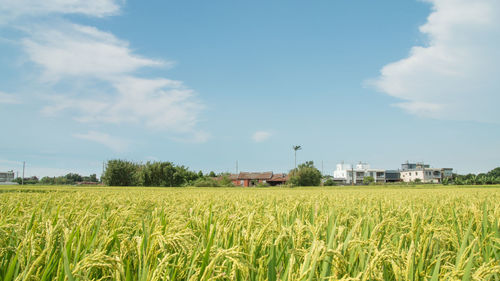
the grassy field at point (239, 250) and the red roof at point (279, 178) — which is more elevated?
the grassy field at point (239, 250)

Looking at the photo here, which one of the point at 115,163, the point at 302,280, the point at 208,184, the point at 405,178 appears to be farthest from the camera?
the point at 405,178

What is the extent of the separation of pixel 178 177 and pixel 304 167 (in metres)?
33.1

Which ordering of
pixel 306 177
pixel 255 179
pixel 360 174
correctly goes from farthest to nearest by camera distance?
pixel 360 174 < pixel 255 179 < pixel 306 177

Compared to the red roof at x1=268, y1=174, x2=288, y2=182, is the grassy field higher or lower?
higher

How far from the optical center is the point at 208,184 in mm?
68562

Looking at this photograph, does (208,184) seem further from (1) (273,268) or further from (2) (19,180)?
(2) (19,180)

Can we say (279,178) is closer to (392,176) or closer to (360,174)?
(360,174)

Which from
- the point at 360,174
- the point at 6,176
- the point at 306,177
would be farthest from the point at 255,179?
the point at 6,176

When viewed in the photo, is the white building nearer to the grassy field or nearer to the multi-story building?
the grassy field

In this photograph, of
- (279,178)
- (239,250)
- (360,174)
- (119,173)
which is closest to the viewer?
(239,250)

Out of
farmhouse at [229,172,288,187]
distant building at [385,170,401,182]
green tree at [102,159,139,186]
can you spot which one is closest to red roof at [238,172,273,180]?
farmhouse at [229,172,288,187]

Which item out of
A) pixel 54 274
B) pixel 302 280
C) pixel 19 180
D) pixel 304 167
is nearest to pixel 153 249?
pixel 302 280

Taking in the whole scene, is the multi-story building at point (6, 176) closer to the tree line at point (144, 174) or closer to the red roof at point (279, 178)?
the tree line at point (144, 174)

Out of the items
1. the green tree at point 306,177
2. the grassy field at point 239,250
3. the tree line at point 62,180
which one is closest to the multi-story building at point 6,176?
the tree line at point 62,180
